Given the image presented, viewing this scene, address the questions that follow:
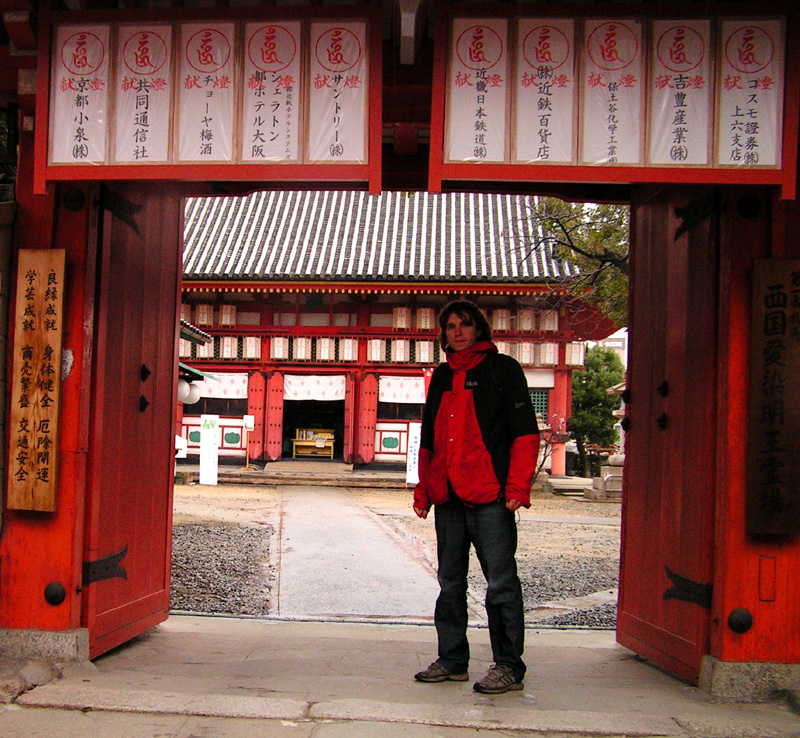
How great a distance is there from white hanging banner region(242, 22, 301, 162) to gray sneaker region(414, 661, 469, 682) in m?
2.43

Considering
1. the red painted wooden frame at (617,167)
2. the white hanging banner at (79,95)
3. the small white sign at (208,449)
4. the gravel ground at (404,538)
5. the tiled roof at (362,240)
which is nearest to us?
the red painted wooden frame at (617,167)

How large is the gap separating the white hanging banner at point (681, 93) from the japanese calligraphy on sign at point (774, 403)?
0.68m

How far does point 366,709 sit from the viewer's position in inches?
124

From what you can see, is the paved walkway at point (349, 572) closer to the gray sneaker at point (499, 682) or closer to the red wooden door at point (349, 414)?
the gray sneaker at point (499, 682)

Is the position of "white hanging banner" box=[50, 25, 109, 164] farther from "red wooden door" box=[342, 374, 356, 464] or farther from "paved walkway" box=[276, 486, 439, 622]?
"red wooden door" box=[342, 374, 356, 464]

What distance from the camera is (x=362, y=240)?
2050cm

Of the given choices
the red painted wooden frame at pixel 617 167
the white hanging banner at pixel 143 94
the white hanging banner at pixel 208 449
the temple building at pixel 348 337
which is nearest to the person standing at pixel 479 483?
the red painted wooden frame at pixel 617 167

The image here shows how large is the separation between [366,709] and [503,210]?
20042 millimetres

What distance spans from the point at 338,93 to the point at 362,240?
17.2 meters

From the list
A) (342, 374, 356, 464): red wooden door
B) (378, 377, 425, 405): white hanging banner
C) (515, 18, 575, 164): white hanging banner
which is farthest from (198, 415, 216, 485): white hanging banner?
(515, 18, 575, 164): white hanging banner

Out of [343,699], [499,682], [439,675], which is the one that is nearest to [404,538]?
[439,675]

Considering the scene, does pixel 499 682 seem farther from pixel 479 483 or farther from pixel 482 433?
pixel 482 433

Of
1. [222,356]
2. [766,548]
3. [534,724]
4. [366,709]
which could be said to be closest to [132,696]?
[366,709]

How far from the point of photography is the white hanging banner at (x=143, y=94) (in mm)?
3441
